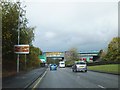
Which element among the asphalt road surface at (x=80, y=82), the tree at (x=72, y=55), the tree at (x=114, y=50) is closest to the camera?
the asphalt road surface at (x=80, y=82)

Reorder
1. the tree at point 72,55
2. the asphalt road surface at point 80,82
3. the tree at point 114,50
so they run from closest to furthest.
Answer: the asphalt road surface at point 80,82 < the tree at point 114,50 < the tree at point 72,55

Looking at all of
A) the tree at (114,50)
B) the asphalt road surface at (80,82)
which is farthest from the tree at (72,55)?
the asphalt road surface at (80,82)

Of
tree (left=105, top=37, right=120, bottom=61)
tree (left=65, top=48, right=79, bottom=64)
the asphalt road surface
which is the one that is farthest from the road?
tree (left=65, top=48, right=79, bottom=64)

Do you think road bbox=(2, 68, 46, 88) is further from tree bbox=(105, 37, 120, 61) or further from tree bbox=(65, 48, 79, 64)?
tree bbox=(65, 48, 79, 64)

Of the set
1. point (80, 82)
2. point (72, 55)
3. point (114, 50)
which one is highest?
point (80, 82)

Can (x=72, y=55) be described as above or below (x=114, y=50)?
below

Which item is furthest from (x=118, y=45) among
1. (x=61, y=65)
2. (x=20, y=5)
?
(x=20, y=5)

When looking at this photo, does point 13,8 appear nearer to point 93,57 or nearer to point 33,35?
point 33,35

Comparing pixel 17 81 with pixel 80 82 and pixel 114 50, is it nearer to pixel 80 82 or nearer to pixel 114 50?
pixel 80 82

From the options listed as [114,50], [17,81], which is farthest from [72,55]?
[17,81]

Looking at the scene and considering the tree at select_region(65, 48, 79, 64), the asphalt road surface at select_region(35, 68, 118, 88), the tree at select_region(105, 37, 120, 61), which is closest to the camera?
the asphalt road surface at select_region(35, 68, 118, 88)

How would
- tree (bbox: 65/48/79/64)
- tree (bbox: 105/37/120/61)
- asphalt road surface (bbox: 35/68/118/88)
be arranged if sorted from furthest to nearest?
tree (bbox: 65/48/79/64)
tree (bbox: 105/37/120/61)
asphalt road surface (bbox: 35/68/118/88)

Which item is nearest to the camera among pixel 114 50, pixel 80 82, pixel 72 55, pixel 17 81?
pixel 80 82

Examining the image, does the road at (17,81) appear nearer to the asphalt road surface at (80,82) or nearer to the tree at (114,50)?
the asphalt road surface at (80,82)
